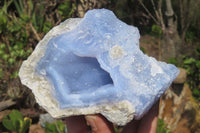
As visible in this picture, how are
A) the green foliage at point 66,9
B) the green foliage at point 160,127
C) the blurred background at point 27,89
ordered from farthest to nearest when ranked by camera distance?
the green foliage at point 66,9 < the blurred background at point 27,89 < the green foliage at point 160,127

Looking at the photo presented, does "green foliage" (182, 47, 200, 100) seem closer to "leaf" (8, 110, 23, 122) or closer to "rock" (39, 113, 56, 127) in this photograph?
"rock" (39, 113, 56, 127)

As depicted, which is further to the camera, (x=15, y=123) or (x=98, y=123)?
(x=15, y=123)

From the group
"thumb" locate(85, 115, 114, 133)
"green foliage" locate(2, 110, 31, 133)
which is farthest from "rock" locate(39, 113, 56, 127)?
"thumb" locate(85, 115, 114, 133)

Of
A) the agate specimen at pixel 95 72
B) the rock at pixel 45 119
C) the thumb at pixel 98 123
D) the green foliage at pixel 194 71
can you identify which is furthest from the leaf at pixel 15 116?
the green foliage at pixel 194 71

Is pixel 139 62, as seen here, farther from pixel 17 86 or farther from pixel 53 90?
pixel 17 86

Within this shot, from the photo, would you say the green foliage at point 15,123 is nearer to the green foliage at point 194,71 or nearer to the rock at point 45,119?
the rock at point 45,119

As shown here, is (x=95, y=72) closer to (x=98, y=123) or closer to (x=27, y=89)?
(x=98, y=123)

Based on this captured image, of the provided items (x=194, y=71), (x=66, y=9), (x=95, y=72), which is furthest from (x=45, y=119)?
(x=194, y=71)

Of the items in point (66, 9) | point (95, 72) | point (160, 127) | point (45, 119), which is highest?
point (95, 72)
